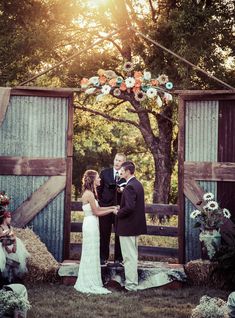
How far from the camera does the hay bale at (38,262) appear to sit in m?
10.5

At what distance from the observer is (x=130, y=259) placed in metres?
10.1

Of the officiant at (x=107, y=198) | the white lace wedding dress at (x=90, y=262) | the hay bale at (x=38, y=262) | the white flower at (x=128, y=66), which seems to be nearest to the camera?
the white lace wedding dress at (x=90, y=262)

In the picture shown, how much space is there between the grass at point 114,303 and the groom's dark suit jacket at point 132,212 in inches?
39.4

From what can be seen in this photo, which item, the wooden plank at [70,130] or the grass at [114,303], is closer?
the grass at [114,303]

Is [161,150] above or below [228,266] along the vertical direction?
above

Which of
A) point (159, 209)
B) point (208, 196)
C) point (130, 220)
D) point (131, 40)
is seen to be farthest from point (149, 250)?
point (131, 40)

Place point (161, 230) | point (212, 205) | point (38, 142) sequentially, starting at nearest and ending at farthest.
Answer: point (212, 205) < point (38, 142) < point (161, 230)

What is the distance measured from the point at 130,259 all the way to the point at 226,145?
10.1 ft

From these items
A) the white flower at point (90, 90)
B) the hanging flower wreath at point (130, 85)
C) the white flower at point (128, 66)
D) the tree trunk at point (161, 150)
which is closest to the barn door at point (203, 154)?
the hanging flower wreath at point (130, 85)

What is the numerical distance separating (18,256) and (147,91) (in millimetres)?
4384

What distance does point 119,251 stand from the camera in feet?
37.0

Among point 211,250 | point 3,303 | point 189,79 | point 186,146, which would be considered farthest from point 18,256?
point 189,79

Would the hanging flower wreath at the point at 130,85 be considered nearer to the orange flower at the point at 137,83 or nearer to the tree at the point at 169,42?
the orange flower at the point at 137,83

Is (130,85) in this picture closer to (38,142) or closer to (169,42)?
(38,142)
